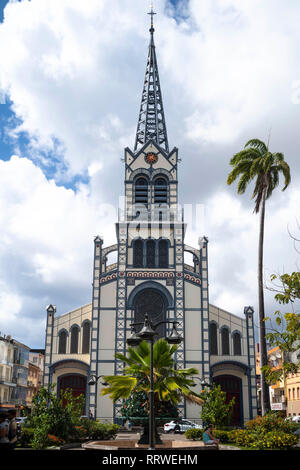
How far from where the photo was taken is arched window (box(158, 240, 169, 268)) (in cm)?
4384

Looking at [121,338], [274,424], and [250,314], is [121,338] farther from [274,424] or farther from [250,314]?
[274,424]

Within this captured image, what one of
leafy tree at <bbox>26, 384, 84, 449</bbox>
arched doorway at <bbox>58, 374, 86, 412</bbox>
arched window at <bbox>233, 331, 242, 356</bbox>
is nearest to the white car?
arched window at <bbox>233, 331, 242, 356</bbox>

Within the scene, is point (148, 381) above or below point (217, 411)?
above

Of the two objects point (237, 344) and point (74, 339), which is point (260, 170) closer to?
point (237, 344)

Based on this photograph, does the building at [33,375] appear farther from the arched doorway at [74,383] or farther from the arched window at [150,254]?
the arched window at [150,254]

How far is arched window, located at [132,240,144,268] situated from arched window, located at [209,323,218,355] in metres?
8.41

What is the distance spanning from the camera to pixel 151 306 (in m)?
42.7

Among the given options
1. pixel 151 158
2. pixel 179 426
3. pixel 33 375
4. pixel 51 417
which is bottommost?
pixel 179 426

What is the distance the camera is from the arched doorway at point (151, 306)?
139 feet

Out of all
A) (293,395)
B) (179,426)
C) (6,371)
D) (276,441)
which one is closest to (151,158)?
(179,426)

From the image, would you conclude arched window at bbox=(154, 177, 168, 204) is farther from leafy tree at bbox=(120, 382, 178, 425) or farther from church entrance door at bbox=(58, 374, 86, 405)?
leafy tree at bbox=(120, 382, 178, 425)

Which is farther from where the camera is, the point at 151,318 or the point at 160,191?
the point at 160,191

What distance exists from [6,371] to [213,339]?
30380 mm

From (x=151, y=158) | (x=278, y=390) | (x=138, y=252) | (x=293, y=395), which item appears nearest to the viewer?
(x=138, y=252)
